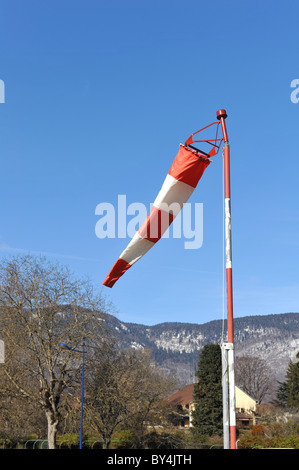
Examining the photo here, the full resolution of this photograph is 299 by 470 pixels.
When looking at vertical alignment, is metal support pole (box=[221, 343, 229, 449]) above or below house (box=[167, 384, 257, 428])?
above

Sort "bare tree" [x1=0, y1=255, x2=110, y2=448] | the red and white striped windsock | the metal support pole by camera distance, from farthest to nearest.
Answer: "bare tree" [x1=0, y1=255, x2=110, y2=448] → the red and white striped windsock → the metal support pole

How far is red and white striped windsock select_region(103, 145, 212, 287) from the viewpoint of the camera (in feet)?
29.8

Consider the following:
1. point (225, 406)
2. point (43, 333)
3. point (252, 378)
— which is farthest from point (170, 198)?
point (252, 378)

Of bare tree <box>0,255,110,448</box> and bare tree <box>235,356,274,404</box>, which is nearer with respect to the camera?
bare tree <box>0,255,110,448</box>

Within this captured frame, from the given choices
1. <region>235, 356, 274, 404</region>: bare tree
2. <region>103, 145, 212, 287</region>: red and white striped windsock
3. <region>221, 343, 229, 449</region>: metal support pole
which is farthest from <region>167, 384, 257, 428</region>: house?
<region>221, 343, 229, 449</region>: metal support pole

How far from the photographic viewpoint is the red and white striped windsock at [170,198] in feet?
29.8

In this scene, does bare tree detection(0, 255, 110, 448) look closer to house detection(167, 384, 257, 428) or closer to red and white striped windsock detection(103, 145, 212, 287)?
red and white striped windsock detection(103, 145, 212, 287)

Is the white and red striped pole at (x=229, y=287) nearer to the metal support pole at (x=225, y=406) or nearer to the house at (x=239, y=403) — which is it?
the metal support pole at (x=225, y=406)

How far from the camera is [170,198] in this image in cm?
921

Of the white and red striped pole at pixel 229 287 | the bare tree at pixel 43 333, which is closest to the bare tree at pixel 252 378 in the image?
the bare tree at pixel 43 333

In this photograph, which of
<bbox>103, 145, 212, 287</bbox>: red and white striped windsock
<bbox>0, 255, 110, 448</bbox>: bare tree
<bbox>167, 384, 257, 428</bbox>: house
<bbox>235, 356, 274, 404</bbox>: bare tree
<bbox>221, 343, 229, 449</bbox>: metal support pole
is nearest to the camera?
<bbox>221, 343, 229, 449</bbox>: metal support pole

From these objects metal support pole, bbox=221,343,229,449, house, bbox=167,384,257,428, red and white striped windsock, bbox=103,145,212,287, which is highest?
red and white striped windsock, bbox=103,145,212,287
